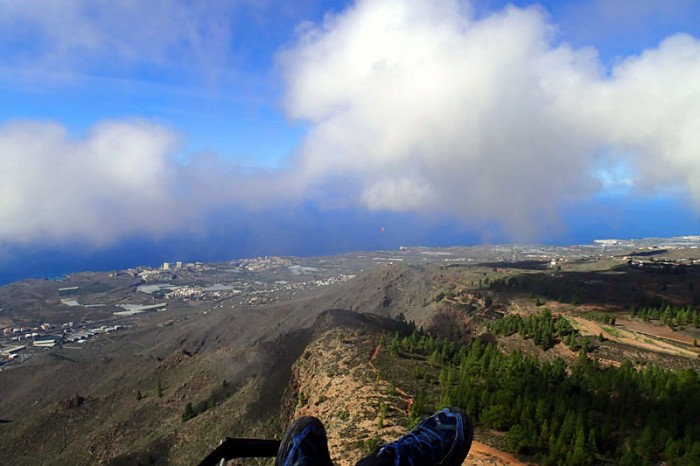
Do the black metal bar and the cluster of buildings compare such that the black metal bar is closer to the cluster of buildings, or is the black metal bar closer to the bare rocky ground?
the bare rocky ground

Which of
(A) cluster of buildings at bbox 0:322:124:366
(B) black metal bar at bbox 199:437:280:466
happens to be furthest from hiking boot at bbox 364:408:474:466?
(A) cluster of buildings at bbox 0:322:124:366

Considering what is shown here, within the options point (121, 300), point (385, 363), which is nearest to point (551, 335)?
point (385, 363)

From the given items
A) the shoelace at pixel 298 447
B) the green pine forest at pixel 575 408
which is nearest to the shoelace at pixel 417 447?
the shoelace at pixel 298 447

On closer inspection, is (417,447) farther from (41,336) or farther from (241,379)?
(41,336)

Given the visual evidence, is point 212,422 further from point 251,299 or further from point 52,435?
point 251,299

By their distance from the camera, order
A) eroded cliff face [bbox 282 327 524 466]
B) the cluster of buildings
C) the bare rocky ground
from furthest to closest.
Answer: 1. the cluster of buildings
2. the bare rocky ground
3. eroded cliff face [bbox 282 327 524 466]

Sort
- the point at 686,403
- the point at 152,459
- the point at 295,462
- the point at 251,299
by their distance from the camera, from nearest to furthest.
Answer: the point at 295,462 < the point at 686,403 < the point at 152,459 < the point at 251,299

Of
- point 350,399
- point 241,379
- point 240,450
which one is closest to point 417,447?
point 240,450
